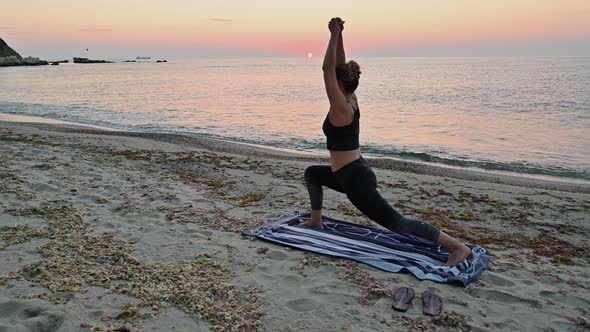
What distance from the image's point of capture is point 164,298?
11.7 feet

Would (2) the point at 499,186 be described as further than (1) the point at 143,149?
No

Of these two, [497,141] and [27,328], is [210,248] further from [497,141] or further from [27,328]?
[497,141]

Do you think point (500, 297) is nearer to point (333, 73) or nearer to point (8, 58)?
point (333, 73)

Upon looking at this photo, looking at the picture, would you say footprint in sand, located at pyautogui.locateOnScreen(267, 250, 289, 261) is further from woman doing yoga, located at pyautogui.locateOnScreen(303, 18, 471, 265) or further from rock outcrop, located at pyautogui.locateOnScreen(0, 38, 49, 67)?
rock outcrop, located at pyautogui.locateOnScreen(0, 38, 49, 67)

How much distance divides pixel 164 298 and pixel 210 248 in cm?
121

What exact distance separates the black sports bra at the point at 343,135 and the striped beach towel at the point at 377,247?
1.14 metres

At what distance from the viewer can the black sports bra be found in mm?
4449

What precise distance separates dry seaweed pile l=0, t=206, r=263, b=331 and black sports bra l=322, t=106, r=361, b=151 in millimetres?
1669

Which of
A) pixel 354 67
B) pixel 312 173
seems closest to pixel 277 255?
pixel 312 173

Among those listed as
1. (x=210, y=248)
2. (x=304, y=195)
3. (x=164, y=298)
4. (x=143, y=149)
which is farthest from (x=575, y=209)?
(x=143, y=149)

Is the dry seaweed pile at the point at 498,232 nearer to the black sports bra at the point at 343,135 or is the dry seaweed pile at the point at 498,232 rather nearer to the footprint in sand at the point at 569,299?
the footprint in sand at the point at 569,299

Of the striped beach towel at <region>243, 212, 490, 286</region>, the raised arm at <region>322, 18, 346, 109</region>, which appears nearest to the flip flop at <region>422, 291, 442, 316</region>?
the striped beach towel at <region>243, 212, 490, 286</region>

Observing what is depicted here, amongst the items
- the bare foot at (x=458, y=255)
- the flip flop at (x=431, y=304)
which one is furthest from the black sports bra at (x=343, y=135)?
the flip flop at (x=431, y=304)

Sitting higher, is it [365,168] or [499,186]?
[365,168]
